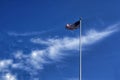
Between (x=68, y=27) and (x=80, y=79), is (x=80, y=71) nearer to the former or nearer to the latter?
(x=80, y=79)

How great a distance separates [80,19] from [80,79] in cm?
1005

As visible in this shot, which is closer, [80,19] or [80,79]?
[80,79]

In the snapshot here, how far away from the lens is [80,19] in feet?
212

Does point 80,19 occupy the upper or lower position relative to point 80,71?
upper

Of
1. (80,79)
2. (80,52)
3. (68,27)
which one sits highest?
(68,27)

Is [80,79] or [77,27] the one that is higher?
[77,27]

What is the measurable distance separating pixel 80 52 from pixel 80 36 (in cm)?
293

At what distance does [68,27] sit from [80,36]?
2.24 metres

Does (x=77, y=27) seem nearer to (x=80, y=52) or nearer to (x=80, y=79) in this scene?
(x=80, y=52)

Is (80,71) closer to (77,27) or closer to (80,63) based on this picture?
(80,63)

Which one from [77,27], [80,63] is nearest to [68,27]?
[77,27]

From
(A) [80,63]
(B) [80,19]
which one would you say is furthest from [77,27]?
(A) [80,63]

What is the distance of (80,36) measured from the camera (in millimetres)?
63781

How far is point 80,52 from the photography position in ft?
203
